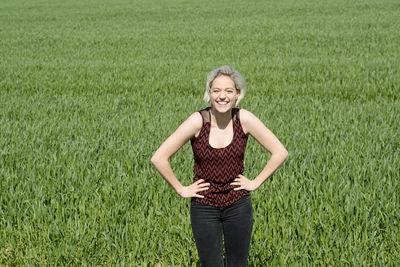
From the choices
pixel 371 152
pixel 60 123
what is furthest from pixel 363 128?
pixel 60 123

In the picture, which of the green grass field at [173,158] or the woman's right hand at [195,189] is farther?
the green grass field at [173,158]

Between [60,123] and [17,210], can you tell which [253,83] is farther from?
[17,210]

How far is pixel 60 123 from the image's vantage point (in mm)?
6723

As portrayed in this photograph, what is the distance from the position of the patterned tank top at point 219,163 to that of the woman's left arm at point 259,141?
0.10 feet

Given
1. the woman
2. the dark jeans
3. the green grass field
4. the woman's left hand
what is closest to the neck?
the woman

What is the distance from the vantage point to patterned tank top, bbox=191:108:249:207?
2.37m

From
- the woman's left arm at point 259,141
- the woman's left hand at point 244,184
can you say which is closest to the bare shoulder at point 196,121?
the woman's left arm at point 259,141

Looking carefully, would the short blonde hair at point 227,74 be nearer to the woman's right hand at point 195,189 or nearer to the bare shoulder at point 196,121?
the bare shoulder at point 196,121

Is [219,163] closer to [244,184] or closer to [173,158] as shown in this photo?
[244,184]

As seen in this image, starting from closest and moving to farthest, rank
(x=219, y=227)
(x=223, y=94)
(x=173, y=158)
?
(x=223, y=94) → (x=219, y=227) → (x=173, y=158)

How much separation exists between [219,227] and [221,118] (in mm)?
583

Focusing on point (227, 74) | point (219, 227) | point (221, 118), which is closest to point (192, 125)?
point (221, 118)

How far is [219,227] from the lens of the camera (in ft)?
8.05

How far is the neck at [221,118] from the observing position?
238 centimetres
